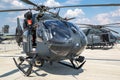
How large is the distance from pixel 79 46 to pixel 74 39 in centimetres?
38

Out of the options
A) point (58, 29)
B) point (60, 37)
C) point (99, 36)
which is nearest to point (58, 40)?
point (60, 37)

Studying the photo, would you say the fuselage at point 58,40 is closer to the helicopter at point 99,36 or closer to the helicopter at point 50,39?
the helicopter at point 50,39

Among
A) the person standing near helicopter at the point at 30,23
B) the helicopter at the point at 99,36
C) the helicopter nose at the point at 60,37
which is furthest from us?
the helicopter at the point at 99,36

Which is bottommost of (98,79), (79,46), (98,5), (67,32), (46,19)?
(98,79)

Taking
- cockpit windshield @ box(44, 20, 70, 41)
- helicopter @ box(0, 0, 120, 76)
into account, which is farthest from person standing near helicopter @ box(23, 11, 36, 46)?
cockpit windshield @ box(44, 20, 70, 41)

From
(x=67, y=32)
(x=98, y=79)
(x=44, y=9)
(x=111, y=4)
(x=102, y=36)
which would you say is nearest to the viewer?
(x=98, y=79)

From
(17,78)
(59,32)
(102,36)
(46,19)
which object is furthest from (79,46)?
(102,36)

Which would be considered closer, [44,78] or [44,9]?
[44,78]

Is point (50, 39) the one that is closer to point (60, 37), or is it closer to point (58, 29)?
point (60, 37)

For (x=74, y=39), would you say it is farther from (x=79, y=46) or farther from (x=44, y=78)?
(x=44, y=78)

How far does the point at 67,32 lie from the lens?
7.17 m

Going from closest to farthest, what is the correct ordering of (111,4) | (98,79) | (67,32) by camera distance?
(98,79), (67,32), (111,4)

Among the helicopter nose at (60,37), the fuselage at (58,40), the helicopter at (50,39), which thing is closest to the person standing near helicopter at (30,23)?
the helicopter at (50,39)

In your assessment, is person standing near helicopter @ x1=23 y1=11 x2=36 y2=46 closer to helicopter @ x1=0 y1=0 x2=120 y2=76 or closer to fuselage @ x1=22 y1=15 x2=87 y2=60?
helicopter @ x1=0 y1=0 x2=120 y2=76
